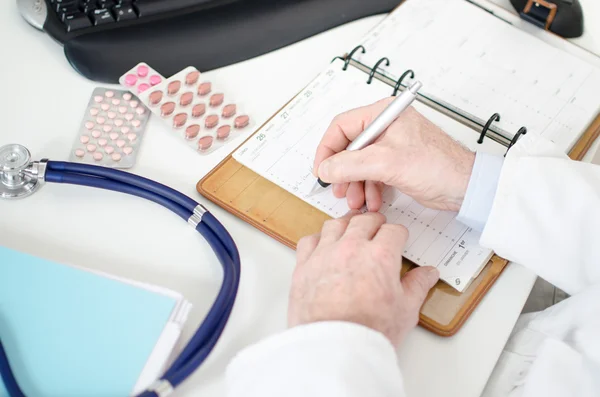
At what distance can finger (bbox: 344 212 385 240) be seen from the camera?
2.21 feet

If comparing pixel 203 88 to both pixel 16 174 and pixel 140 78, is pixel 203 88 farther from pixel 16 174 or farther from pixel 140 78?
pixel 16 174

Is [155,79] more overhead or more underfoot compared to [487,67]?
more underfoot

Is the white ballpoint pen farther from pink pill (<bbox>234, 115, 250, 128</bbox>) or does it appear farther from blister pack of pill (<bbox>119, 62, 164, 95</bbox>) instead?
blister pack of pill (<bbox>119, 62, 164, 95</bbox>)

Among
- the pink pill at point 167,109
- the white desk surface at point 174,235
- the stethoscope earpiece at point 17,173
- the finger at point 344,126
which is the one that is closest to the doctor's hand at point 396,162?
the finger at point 344,126

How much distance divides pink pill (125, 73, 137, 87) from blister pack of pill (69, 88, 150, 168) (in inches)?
0.6

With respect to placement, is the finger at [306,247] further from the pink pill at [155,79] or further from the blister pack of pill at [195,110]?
the pink pill at [155,79]

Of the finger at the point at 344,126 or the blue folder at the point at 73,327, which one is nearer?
the blue folder at the point at 73,327

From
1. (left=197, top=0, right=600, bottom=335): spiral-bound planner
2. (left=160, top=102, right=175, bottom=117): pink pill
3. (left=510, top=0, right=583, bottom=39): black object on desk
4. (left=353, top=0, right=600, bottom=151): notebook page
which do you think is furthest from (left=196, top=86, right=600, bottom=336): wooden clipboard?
(left=510, top=0, right=583, bottom=39): black object on desk

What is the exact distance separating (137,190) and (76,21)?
299 mm

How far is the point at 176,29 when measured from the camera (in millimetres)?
902

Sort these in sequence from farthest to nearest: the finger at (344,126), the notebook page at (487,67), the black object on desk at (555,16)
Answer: the black object on desk at (555,16) < the notebook page at (487,67) < the finger at (344,126)

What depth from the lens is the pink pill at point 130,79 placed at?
2.75 ft

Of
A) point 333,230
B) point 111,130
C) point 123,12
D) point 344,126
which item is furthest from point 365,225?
point 123,12

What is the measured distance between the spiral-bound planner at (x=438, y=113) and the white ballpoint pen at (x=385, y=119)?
7 centimetres
